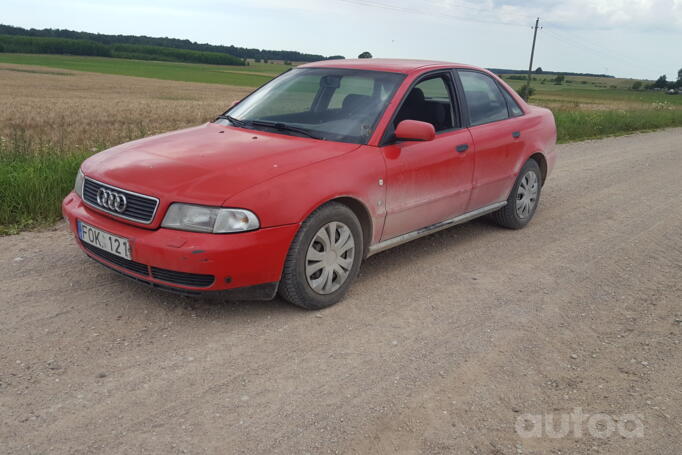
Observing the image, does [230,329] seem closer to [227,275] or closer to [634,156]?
[227,275]

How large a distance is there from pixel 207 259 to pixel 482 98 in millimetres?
3250

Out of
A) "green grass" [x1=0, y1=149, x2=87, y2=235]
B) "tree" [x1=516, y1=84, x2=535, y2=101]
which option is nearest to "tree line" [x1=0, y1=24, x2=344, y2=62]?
"tree" [x1=516, y1=84, x2=535, y2=101]

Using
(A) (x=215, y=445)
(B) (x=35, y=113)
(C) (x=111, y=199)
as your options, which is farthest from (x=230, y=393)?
(B) (x=35, y=113)

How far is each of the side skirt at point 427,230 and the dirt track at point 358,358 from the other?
0.28m

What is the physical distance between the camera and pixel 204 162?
12.9ft

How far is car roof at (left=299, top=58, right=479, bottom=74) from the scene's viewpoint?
195 inches

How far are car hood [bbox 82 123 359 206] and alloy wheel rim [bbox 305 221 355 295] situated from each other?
1.58 ft

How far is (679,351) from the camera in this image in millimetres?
3740

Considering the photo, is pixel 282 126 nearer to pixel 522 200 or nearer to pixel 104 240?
pixel 104 240

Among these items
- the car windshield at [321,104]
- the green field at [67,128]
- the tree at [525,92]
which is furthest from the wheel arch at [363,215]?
the tree at [525,92]

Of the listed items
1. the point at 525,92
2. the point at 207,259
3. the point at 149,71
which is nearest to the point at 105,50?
the point at 149,71

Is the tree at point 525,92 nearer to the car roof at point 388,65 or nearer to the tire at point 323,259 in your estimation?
the car roof at point 388,65

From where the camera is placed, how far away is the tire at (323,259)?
3871 millimetres

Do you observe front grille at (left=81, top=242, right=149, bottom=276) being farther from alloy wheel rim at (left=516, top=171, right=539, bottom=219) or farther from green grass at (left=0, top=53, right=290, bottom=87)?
green grass at (left=0, top=53, right=290, bottom=87)
